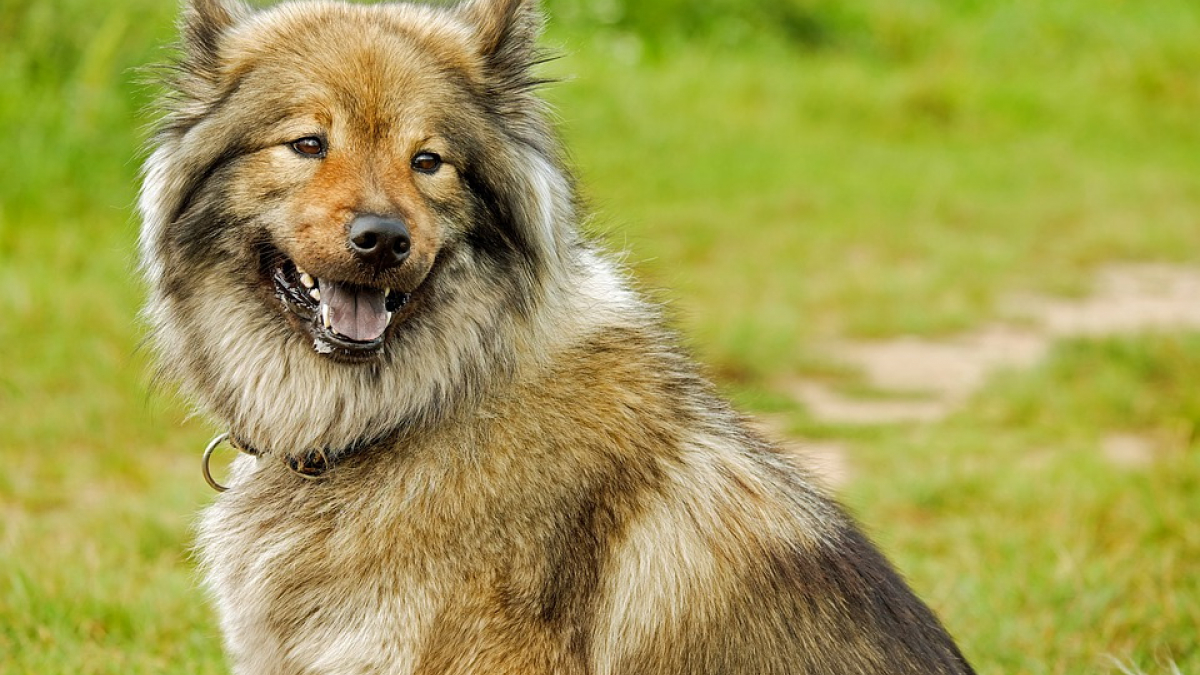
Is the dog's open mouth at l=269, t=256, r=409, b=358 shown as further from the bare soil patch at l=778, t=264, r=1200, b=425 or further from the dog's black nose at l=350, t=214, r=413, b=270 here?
the bare soil patch at l=778, t=264, r=1200, b=425

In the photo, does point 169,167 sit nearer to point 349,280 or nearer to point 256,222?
point 256,222

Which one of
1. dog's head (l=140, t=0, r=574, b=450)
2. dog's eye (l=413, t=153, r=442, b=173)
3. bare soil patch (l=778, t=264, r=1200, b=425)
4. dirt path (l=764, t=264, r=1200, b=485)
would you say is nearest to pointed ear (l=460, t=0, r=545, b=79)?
dog's head (l=140, t=0, r=574, b=450)

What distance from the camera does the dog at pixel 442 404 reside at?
2922 millimetres

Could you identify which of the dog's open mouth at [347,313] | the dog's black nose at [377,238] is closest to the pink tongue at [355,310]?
the dog's open mouth at [347,313]

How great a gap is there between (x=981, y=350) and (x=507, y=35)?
210 inches

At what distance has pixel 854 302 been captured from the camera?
335 inches

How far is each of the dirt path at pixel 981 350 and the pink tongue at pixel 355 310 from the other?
3258 mm

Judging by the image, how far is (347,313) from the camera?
3.01 m

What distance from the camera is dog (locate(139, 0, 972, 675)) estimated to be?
115 inches

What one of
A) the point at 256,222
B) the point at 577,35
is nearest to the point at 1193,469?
the point at 256,222

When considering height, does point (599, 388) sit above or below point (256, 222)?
below

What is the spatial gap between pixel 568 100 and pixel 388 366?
26.6 ft

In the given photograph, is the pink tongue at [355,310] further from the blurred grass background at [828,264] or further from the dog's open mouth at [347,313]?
the blurred grass background at [828,264]

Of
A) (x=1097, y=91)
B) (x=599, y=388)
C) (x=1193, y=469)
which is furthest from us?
(x=1097, y=91)
